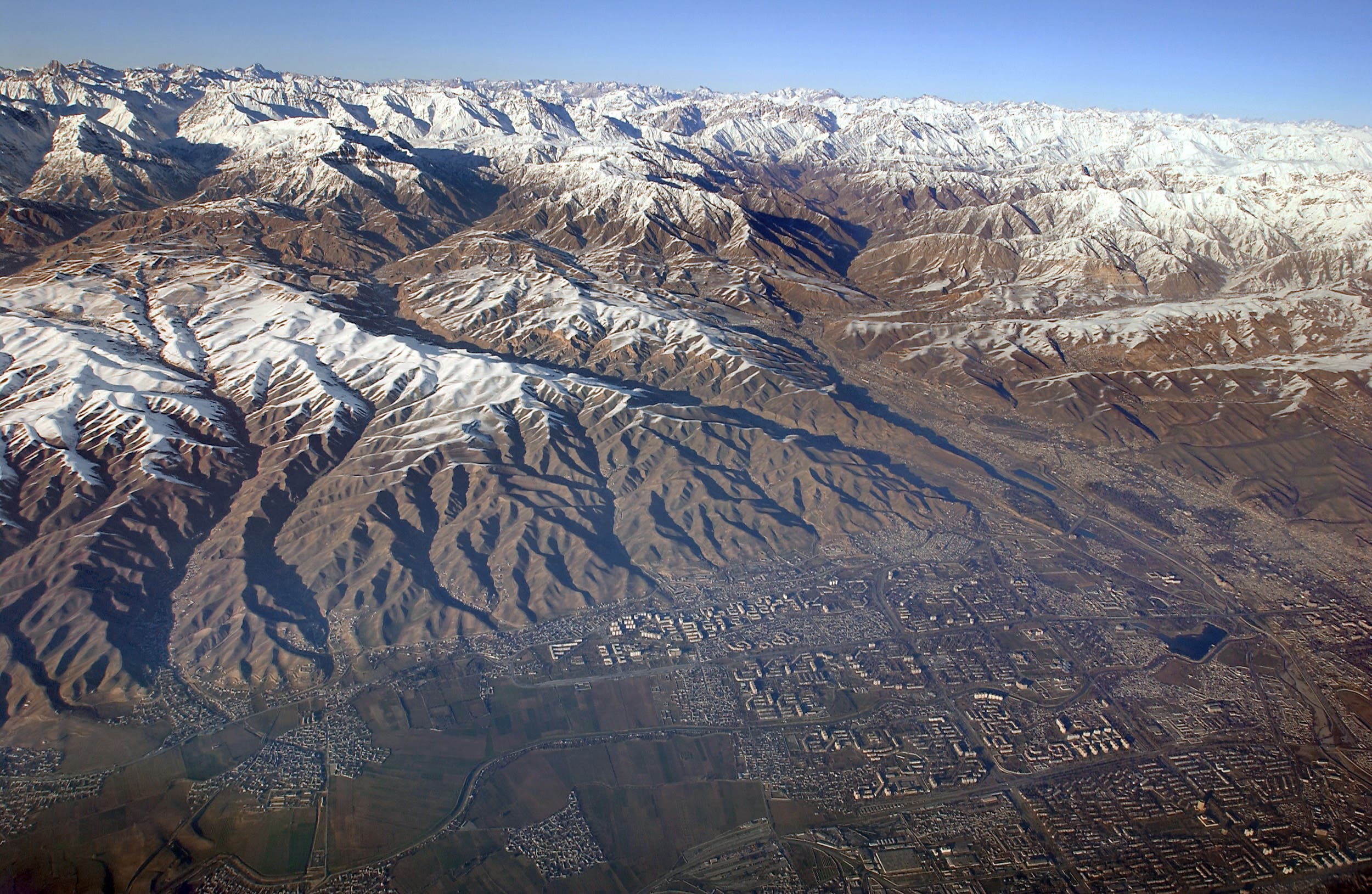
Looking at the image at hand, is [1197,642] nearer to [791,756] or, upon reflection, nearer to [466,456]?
[791,756]

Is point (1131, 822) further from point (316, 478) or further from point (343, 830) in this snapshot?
point (316, 478)

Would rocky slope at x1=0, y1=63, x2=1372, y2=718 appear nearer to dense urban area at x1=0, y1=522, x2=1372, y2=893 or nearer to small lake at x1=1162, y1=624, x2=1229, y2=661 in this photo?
dense urban area at x1=0, y1=522, x2=1372, y2=893

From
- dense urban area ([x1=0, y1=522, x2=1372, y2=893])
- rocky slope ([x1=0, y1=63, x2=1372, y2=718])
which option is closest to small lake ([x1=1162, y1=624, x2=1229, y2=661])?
dense urban area ([x1=0, y1=522, x2=1372, y2=893])

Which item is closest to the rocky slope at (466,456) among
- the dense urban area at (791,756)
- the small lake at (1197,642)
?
the dense urban area at (791,756)

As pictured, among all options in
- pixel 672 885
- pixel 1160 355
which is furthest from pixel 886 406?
pixel 672 885

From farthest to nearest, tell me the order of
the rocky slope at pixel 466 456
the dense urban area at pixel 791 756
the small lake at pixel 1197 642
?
the small lake at pixel 1197 642 < the rocky slope at pixel 466 456 < the dense urban area at pixel 791 756

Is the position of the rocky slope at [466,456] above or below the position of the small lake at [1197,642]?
above

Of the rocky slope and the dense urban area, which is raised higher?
the rocky slope

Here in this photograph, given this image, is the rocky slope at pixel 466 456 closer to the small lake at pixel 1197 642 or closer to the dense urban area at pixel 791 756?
the dense urban area at pixel 791 756

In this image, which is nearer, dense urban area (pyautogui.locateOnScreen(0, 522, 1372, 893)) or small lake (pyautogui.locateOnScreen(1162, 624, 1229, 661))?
dense urban area (pyautogui.locateOnScreen(0, 522, 1372, 893))
